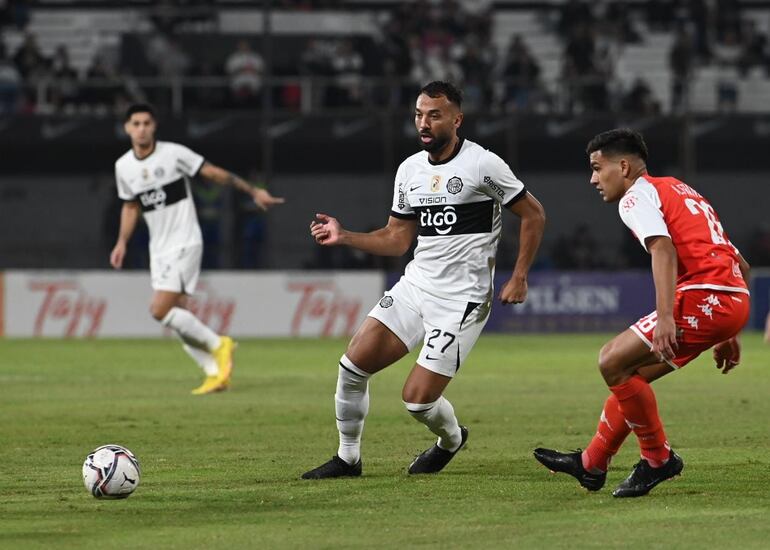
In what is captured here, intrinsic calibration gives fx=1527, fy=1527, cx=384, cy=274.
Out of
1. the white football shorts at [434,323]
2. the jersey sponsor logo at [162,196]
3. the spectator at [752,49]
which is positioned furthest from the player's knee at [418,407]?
the spectator at [752,49]

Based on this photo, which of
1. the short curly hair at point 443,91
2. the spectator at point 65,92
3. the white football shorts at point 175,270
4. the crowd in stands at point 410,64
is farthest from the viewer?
the crowd in stands at point 410,64

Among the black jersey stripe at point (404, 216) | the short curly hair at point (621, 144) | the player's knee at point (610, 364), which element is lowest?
the player's knee at point (610, 364)

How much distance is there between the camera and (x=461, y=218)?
28.2 feet

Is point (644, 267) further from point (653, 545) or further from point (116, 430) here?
point (653, 545)

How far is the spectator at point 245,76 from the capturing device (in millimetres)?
29844

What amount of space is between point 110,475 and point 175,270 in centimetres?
716

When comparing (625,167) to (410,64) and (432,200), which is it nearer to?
(432,200)

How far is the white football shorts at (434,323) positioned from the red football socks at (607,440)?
3.37ft

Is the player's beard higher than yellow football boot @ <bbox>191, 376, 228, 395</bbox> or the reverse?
higher

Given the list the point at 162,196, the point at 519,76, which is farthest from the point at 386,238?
the point at 519,76

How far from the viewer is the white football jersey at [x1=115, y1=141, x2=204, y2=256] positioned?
14.7 meters

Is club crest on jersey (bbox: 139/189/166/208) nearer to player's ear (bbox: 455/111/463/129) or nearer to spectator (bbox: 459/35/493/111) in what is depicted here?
player's ear (bbox: 455/111/463/129)

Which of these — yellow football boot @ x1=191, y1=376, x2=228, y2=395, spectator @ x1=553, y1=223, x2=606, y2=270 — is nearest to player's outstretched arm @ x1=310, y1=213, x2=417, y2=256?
yellow football boot @ x1=191, y1=376, x2=228, y2=395

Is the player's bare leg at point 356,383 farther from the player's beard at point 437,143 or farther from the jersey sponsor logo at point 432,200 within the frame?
the player's beard at point 437,143
